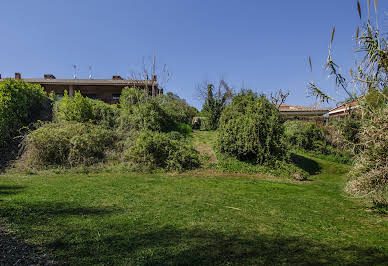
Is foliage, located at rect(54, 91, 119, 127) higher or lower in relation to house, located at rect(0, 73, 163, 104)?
lower

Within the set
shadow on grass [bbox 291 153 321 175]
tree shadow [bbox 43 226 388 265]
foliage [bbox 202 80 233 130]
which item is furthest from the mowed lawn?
foliage [bbox 202 80 233 130]

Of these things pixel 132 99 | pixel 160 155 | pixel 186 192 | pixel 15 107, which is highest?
pixel 132 99

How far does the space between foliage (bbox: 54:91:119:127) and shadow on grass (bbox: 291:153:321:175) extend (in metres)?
11.0

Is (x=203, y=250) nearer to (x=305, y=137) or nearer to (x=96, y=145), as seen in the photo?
(x=96, y=145)

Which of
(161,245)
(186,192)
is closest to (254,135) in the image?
(186,192)

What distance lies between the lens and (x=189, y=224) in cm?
454

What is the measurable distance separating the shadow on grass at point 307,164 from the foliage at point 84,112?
11.0 meters

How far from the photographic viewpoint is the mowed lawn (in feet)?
11.0

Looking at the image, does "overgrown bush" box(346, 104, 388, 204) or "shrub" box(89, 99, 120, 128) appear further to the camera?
"shrub" box(89, 99, 120, 128)

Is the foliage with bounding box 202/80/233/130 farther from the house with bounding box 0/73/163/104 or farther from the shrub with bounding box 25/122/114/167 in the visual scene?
the shrub with bounding box 25/122/114/167

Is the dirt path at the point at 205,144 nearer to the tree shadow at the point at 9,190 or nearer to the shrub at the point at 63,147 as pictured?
the shrub at the point at 63,147

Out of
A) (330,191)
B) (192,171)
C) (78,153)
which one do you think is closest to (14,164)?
(78,153)

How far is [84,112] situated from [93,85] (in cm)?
1532

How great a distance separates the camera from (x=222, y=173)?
11508mm
